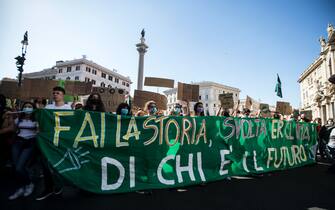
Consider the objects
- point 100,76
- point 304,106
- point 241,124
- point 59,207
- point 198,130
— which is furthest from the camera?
point 100,76

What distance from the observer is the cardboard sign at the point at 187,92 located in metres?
7.18

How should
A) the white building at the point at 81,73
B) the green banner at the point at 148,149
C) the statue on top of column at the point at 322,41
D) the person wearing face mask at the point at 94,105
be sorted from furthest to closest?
the white building at the point at 81,73 < the statue on top of column at the point at 322,41 < the person wearing face mask at the point at 94,105 < the green banner at the point at 148,149

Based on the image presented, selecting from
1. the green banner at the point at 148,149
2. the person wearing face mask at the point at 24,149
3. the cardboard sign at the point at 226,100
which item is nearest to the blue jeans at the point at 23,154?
the person wearing face mask at the point at 24,149

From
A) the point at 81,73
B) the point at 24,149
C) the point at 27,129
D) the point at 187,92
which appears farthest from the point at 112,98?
the point at 81,73

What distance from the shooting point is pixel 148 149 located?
11.7 ft

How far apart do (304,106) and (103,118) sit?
181 ft

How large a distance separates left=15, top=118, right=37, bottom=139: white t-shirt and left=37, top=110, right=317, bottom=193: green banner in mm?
465

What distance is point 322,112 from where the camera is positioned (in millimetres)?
33812

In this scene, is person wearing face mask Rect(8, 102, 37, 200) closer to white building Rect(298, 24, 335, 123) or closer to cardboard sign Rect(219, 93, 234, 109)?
cardboard sign Rect(219, 93, 234, 109)

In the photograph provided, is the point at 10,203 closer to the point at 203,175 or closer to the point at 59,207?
the point at 59,207

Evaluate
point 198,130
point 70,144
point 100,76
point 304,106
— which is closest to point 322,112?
point 304,106

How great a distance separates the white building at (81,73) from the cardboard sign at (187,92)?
43.8m

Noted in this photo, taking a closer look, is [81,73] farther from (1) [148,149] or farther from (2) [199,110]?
(1) [148,149]

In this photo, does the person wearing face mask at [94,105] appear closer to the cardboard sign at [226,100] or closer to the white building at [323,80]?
the cardboard sign at [226,100]
